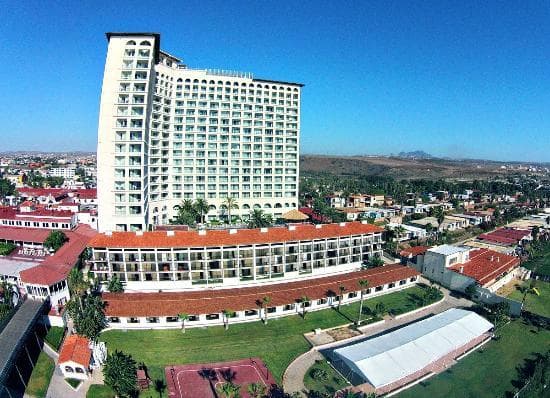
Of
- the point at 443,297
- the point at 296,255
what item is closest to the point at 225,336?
the point at 296,255

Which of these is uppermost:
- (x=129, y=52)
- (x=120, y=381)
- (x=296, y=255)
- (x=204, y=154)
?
(x=129, y=52)

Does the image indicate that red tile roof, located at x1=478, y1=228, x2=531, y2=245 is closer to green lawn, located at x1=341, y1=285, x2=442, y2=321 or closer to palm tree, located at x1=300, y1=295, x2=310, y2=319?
green lawn, located at x1=341, y1=285, x2=442, y2=321

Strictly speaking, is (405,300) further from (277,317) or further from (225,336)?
(225,336)

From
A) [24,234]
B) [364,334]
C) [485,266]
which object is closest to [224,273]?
[364,334]

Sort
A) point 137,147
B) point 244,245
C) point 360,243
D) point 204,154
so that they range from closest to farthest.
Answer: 1. point 244,245
2. point 360,243
3. point 137,147
4. point 204,154

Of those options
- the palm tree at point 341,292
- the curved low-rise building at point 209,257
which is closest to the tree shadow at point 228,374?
the curved low-rise building at point 209,257

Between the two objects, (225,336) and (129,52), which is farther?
(129,52)
